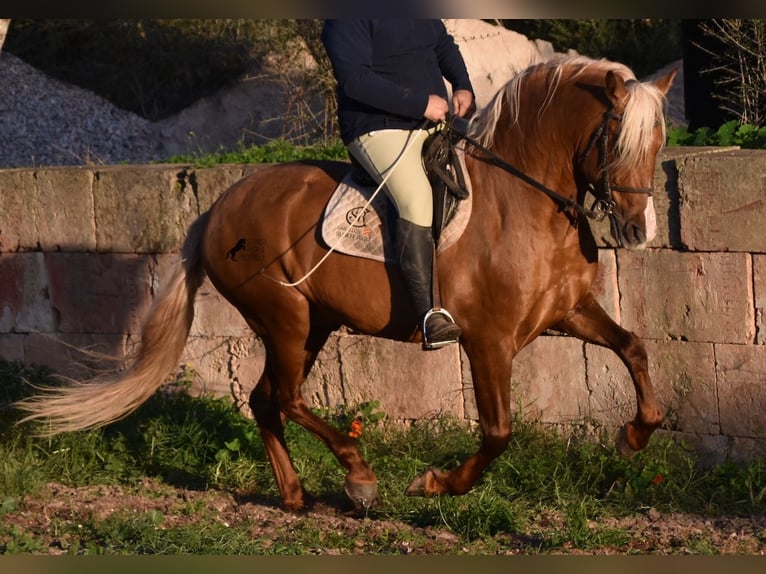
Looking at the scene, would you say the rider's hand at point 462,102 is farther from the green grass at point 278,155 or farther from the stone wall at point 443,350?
the green grass at point 278,155

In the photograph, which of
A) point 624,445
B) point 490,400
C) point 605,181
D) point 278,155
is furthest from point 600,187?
point 278,155

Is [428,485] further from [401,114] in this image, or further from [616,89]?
[616,89]

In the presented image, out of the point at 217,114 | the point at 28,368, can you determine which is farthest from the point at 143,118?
the point at 28,368

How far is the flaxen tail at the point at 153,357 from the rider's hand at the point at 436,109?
180 cm

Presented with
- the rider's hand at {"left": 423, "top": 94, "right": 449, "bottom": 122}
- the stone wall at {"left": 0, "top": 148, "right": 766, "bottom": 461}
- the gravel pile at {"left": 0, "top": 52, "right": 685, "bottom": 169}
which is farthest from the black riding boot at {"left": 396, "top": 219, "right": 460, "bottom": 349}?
the gravel pile at {"left": 0, "top": 52, "right": 685, "bottom": 169}

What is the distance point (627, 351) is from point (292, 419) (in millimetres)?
2050

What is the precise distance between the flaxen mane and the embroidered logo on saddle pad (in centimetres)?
64

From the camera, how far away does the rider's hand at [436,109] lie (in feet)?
20.6

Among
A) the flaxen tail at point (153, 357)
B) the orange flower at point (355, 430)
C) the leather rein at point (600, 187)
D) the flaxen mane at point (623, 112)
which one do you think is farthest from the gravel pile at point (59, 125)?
the leather rein at point (600, 187)

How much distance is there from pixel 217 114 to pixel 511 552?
1165 centimetres

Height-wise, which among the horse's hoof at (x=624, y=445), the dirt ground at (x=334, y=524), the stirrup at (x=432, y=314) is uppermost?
the stirrup at (x=432, y=314)

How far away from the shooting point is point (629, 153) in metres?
5.69

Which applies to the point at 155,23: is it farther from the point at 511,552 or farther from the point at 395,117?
the point at 511,552

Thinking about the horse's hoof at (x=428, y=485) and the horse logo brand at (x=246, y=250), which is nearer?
the horse's hoof at (x=428, y=485)
